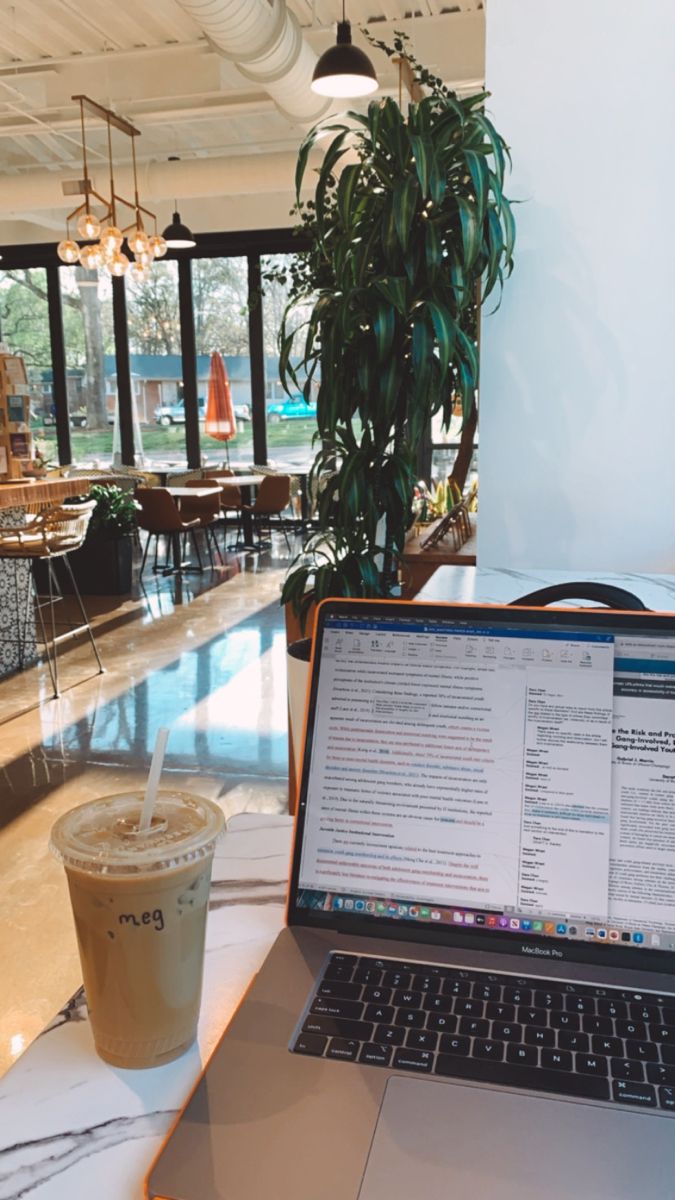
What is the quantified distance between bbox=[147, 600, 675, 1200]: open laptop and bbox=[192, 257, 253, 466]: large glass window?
10.8 m

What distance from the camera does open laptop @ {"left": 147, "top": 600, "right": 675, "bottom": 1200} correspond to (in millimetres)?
575

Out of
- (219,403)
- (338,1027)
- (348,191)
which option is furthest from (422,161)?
(219,403)

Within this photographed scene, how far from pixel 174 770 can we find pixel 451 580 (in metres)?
2.04

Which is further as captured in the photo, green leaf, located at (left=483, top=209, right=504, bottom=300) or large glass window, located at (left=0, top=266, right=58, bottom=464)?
large glass window, located at (left=0, top=266, right=58, bottom=464)

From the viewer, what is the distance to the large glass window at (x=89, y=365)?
37.9 ft

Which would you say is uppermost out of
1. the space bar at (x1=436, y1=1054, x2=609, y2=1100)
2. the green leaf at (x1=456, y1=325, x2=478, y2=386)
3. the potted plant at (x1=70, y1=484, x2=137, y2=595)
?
the green leaf at (x1=456, y1=325, x2=478, y2=386)

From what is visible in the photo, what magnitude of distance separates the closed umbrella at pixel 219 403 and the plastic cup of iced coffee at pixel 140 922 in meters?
10.2

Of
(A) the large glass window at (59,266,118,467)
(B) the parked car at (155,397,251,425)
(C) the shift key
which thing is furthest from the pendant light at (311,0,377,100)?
(A) the large glass window at (59,266,118,467)

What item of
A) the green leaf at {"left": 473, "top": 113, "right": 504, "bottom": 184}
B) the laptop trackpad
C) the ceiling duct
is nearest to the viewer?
the laptop trackpad

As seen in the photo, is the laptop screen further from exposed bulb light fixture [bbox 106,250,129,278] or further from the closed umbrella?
the closed umbrella

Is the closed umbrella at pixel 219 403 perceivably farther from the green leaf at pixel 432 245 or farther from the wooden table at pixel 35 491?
the green leaf at pixel 432 245

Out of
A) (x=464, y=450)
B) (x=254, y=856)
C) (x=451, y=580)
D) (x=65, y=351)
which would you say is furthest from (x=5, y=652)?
(x=65, y=351)

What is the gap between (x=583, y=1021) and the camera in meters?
0.69

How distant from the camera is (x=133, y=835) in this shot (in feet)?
2.21
